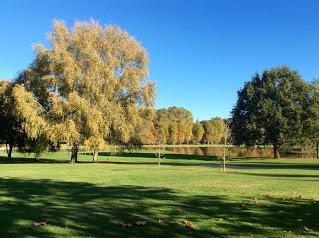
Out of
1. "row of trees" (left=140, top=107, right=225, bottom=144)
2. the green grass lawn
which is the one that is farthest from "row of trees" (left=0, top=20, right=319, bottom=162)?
"row of trees" (left=140, top=107, right=225, bottom=144)

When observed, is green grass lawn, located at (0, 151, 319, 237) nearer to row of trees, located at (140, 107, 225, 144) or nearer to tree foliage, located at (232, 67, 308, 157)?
tree foliage, located at (232, 67, 308, 157)

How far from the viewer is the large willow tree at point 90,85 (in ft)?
104

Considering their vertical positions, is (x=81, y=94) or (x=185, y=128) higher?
(x=185, y=128)

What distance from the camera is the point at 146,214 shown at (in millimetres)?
7945

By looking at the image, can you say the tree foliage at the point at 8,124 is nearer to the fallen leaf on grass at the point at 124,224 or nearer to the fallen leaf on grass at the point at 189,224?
the fallen leaf on grass at the point at 124,224

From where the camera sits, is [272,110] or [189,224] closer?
[189,224]

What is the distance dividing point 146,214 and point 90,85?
2643 cm

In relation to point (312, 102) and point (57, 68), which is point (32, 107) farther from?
point (312, 102)

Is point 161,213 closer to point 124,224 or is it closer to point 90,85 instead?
point 124,224

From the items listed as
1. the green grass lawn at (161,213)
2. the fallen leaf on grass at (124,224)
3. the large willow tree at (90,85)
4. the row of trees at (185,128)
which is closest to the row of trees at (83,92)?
the large willow tree at (90,85)

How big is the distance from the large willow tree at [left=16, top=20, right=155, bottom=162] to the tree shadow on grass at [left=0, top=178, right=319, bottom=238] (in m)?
20.6

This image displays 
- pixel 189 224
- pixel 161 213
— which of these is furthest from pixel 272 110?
pixel 189 224

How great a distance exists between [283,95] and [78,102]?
33.5 meters

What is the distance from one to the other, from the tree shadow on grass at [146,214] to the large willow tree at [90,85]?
67.4ft
